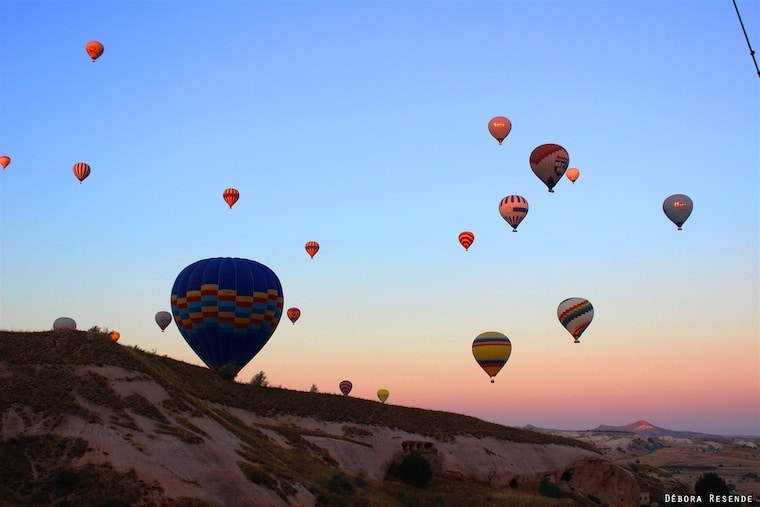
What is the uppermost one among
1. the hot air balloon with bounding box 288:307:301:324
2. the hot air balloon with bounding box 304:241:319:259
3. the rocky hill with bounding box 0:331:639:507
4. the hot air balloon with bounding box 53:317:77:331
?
the hot air balloon with bounding box 304:241:319:259

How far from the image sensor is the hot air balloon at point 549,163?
57688 millimetres

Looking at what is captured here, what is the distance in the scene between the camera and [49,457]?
2978cm

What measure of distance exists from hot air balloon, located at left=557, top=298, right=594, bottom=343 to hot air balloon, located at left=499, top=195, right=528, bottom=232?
7.94 meters

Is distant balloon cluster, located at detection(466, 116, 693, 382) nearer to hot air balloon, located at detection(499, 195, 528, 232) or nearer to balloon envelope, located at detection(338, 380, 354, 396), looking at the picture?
hot air balloon, located at detection(499, 195, 528, 232)

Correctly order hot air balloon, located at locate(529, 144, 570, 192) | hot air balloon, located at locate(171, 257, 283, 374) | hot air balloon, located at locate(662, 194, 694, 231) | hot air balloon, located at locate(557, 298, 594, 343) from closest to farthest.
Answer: hot air balloon, located at locate(171, 257, 283, 374)
hot air balloon, located at locate(529, 144, 570, 192)
hot air balloon, located at locate(662, 194, 694, 231)
hot air balloon, located at locate(557, 298, 594, 343)

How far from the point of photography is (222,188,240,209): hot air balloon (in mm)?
68188

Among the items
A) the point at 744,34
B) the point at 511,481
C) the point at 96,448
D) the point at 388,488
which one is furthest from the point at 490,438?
the point at 744,34

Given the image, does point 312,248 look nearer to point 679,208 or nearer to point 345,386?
point 345,386

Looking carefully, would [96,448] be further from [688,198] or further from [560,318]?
[688,198]

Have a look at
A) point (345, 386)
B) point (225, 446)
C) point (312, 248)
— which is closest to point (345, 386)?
point (345, 386)

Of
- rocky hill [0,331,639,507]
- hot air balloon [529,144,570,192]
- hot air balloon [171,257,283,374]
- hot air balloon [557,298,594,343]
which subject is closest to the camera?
rocky hill [0,331,639,507]

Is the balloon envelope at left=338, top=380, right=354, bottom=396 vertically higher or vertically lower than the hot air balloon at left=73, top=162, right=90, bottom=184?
lower

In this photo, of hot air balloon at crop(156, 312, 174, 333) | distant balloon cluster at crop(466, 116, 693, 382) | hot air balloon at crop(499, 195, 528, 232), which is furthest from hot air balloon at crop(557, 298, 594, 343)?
hot air balloon at crop(156, 312, 174, 333)

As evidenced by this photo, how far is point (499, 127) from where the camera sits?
62219 mm
